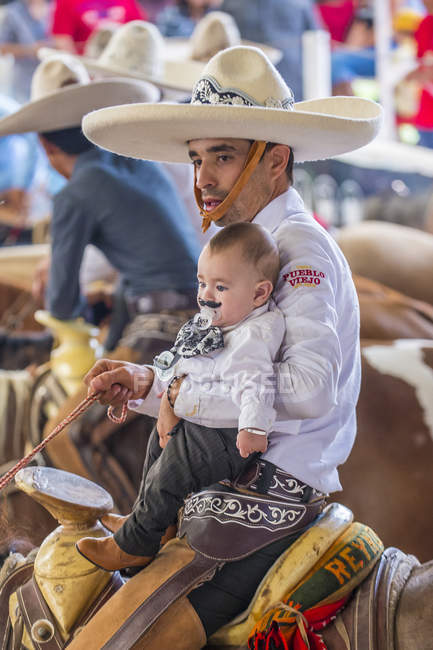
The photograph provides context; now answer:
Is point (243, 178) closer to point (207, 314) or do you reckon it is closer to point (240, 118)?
point (240, 118)

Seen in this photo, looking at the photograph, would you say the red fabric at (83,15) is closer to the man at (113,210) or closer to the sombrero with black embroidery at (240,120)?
the man at (113,210)

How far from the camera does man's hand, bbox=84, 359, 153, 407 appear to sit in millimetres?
1222

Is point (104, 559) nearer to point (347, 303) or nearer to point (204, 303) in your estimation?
point (204, 303)

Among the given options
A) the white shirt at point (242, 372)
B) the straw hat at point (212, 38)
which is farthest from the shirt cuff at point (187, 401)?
the straw hat at point (212, 38)

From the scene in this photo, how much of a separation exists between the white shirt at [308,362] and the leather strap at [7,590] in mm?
339

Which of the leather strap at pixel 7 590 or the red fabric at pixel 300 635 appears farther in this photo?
the leather strap at pixel 7 590

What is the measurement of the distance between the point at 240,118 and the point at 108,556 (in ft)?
2.17

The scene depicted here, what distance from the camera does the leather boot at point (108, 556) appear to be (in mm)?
1253

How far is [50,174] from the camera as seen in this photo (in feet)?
12.3

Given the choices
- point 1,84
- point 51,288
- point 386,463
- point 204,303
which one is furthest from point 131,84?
Result: point 1,84

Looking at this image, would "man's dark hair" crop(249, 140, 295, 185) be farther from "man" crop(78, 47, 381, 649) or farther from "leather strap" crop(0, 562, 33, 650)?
"leather strap" crop(0, 562, 33, 650)

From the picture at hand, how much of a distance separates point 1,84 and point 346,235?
2.52 m

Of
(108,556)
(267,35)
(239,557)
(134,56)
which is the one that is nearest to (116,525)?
(108,556)

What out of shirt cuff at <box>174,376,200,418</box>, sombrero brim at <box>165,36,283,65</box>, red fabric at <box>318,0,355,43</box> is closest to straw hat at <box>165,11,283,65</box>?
sombrero brim at <box>165,36,283,65</box>
